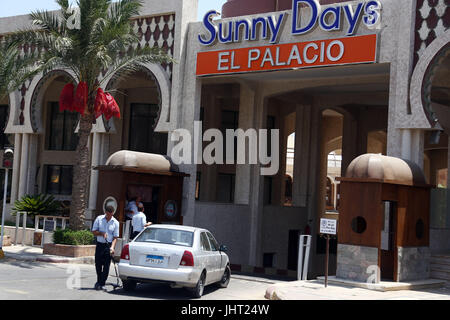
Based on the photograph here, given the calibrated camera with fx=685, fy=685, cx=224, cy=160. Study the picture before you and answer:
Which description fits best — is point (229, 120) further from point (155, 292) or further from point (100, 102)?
point (155, 292)

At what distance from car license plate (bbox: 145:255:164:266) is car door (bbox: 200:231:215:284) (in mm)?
1034

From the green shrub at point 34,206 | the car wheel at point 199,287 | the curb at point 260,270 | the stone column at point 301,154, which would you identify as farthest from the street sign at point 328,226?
the stone column at point 301,154

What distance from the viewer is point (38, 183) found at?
34719 millimetres

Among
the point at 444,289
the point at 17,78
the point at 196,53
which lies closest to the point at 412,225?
the point at 444,289

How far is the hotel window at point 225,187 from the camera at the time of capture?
3338 cm

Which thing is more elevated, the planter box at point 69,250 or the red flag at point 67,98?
the red flag at point 67,98

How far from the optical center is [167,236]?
13.8 m

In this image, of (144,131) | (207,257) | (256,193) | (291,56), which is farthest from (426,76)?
(144,131)

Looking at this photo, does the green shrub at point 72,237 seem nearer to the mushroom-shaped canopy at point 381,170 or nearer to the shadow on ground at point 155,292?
the shadow on ground at point 155,292

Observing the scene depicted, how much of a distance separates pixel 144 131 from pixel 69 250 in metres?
13.6

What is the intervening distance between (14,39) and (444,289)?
47.1 feet

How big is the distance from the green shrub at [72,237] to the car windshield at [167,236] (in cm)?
690
